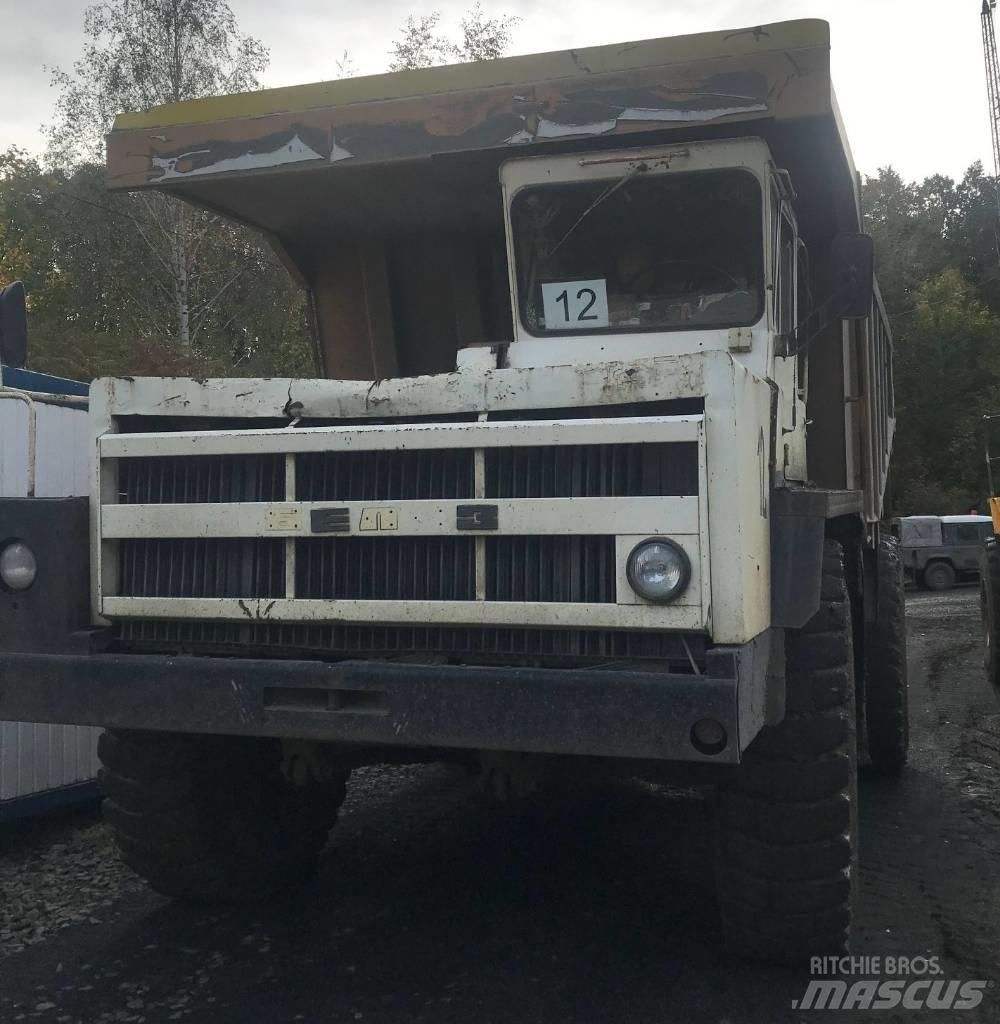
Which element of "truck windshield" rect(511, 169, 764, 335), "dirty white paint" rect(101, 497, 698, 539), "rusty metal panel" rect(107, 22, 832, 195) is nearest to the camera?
"dirty white paint" rect(101, 497, 698, 539)

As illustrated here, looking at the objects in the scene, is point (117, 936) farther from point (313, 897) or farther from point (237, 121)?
point (237, 121)

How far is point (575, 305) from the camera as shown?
4.62 metres

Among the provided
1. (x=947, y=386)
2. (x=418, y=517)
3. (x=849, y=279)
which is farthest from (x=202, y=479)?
(x=947, y=386)

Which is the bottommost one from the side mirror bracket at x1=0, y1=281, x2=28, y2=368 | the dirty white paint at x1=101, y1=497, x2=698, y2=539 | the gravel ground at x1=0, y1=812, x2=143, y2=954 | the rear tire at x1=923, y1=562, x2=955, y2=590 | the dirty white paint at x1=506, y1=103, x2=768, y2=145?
the gravel ground at x1=0, y1=812, x2=143, y2=954

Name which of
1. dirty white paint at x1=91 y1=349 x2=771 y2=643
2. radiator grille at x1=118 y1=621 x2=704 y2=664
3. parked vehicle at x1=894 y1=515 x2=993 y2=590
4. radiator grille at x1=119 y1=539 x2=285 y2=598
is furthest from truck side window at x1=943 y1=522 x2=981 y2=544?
radiator grille at x1=119 y1=539 x2=285 y2=598

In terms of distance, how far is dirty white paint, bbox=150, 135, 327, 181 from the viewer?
4.67 meters

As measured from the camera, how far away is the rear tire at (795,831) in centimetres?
368

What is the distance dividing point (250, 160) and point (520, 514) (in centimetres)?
222

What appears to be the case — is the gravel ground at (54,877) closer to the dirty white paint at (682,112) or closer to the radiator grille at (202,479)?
the radiator grille at (202,479)

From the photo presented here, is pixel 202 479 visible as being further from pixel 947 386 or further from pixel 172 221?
pixel 947 386

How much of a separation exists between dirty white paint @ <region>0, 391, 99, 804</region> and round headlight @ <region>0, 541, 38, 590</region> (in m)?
1.75

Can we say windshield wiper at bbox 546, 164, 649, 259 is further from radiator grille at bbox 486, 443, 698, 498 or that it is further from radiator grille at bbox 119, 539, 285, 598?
radiator grille at bbox 119, 539, 285, 598

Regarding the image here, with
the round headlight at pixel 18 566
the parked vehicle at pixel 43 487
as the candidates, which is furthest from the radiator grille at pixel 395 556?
the parked vehicle at pixel 43 487

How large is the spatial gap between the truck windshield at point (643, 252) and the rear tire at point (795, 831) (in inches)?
56.6
